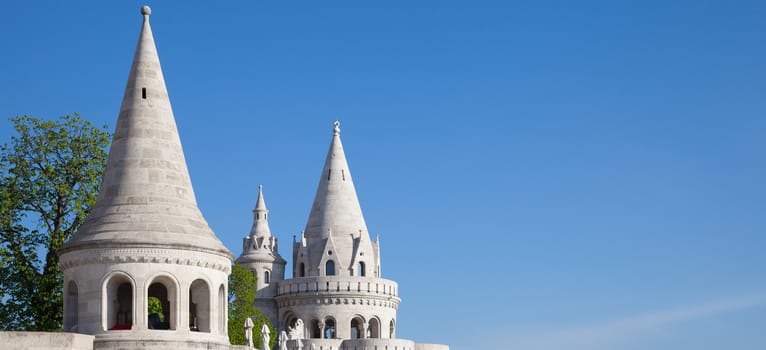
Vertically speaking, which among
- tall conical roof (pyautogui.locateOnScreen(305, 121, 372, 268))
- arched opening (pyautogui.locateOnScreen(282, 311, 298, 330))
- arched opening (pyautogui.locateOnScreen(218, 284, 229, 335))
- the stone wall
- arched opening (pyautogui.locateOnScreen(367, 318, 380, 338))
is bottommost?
the stone wall

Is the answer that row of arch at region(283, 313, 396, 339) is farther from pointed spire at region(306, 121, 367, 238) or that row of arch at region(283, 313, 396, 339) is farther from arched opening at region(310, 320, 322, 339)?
pointed spire at region(306, 121, 367, 238)

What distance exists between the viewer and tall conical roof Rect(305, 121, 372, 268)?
68312 mm

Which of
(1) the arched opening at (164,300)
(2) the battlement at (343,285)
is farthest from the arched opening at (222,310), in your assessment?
(2) the battlement at (343,285)

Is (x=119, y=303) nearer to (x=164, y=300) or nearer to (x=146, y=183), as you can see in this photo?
(x=164, y=300)

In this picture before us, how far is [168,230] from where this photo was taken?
105ft

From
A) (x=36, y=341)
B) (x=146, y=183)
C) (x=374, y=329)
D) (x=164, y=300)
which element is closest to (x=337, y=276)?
(x=374, y=329)

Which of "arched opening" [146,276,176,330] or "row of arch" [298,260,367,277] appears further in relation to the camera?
"row of arch" [298,260,367,277]

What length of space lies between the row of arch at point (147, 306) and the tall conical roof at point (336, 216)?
33.4 metres

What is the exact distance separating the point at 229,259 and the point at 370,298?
33.7 m

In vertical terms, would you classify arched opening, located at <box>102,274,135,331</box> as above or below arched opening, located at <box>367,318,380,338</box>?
below

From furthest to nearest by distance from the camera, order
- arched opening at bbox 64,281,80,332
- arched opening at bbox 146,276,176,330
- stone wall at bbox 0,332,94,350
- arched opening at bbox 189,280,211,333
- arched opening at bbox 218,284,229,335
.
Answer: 1. arched opening at bbox 218,284,229,335
2. arched opening at bbox 189,280,211,333
3. arched opening at bbox 64,281,80,332
4. arched opening at bbox 146,276,176,330
5. stone wall at bbox 0,332,94,350

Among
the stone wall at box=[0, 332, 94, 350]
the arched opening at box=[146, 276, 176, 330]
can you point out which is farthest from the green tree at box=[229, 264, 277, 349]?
the stone wall at box=[0, 332, 94, 350]

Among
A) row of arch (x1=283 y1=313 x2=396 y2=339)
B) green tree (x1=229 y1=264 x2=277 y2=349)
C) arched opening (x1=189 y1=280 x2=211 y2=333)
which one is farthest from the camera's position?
row of arch (x1=283 y1=313 x2=396 y2=339)

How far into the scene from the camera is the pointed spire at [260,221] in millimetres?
72562
